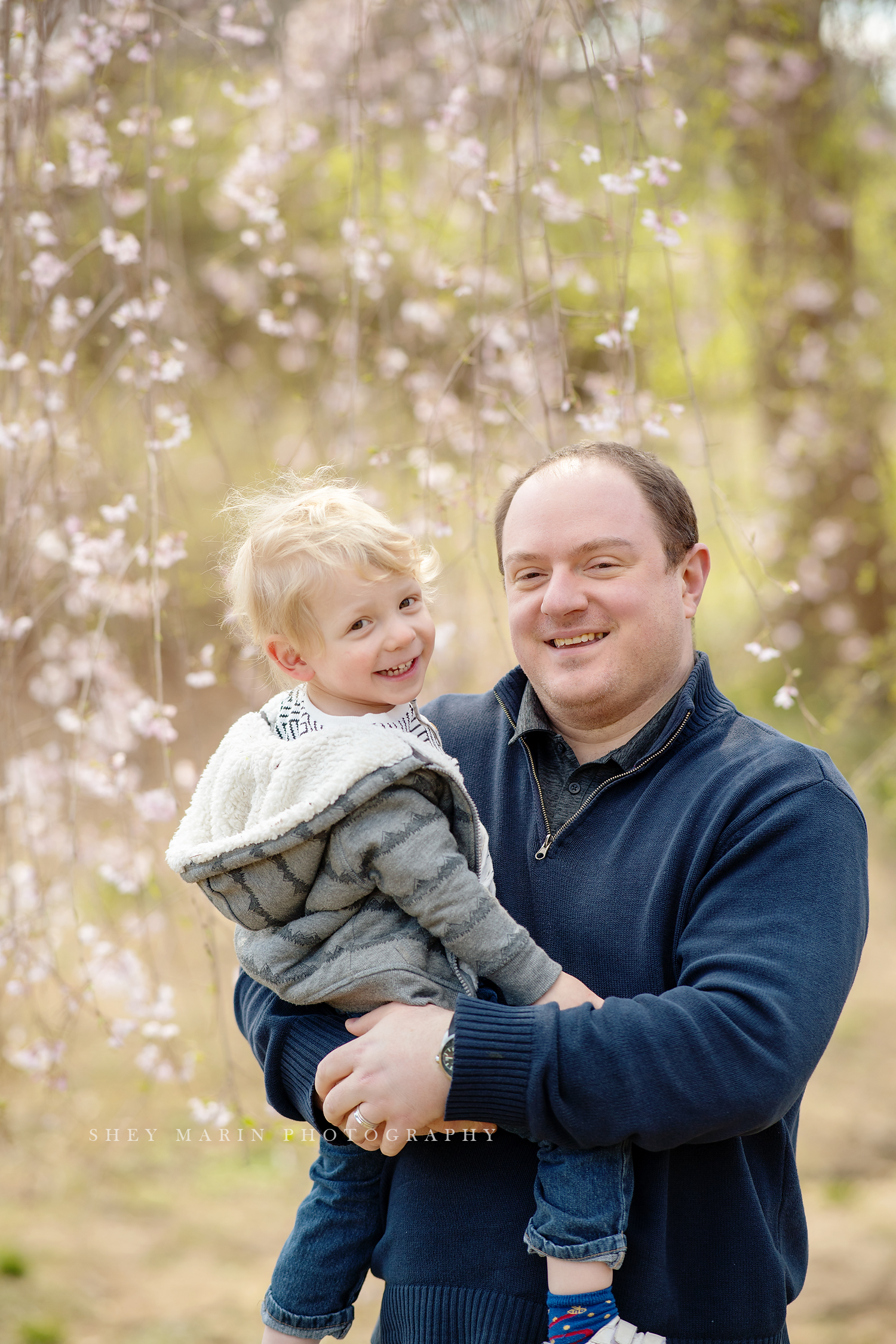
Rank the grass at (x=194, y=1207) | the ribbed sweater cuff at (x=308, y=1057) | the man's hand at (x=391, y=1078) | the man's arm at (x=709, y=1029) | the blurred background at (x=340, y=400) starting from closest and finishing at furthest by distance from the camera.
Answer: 1. the man's arm at (x=709, y=1029)
2. the man's hand at (x=391, y=1078)
3. the ribbed sweater cuff at (x=308, y=1057)
4. the blurred background at (x=340, y=400)
5. the grass at (x=194, y=1207)

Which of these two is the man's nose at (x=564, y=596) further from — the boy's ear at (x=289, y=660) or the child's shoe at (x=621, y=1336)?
the child's shoe at (x=621, y=1336)

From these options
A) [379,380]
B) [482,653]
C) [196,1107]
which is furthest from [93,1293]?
[379,380]

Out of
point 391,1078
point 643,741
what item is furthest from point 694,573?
point 391,1078

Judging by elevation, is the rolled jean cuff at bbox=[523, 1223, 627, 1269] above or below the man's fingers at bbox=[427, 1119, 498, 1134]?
below

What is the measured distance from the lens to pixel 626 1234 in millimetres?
1294

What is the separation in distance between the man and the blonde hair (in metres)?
0.20

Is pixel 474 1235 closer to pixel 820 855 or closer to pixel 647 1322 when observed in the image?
pixel 647 1322

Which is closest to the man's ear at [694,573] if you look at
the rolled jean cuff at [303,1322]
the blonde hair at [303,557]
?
the blonde hair at [303,557]

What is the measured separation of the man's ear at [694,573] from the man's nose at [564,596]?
0.59 feet

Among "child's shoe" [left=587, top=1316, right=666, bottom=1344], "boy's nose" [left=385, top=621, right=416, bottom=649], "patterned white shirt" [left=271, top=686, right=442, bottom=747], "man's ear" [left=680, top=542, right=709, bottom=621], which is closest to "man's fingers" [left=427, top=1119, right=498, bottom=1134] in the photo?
"child's shoe" [left=587, top=1316, right=666, bottom=1344]

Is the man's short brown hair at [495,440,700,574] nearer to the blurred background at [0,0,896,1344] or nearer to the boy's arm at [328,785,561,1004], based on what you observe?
the blurred background at [0,0,896,1344]

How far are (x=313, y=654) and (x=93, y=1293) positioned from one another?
2438mm

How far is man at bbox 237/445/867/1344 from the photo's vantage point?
3.84 ft

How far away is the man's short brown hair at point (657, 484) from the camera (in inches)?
59.7
